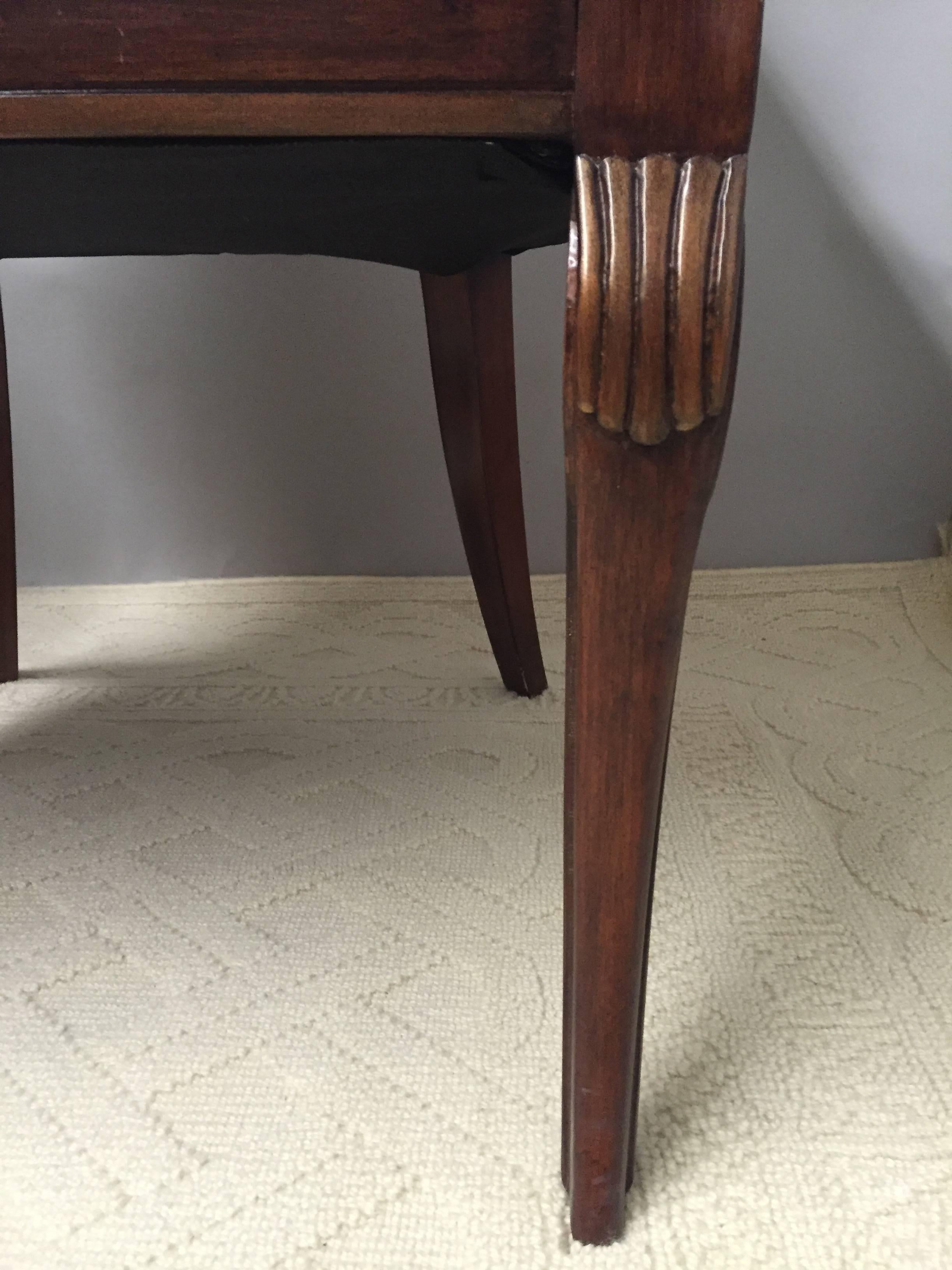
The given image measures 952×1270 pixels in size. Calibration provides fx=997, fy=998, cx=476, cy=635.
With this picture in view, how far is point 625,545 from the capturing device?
32cm

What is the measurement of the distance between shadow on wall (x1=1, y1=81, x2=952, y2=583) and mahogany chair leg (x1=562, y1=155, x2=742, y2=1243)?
80 cm

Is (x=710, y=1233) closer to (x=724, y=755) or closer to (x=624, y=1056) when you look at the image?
(x=624, y=1056)

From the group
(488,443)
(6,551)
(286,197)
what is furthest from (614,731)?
(6,551)

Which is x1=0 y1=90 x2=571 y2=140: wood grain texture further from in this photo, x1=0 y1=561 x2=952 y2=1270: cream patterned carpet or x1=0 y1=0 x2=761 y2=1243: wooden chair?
x1=0 y1=561 x2=952 y2=1270: cream patterned carpet

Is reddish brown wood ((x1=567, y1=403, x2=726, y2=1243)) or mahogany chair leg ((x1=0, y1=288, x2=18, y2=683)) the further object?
mahogany chair leg ((x1=0, y1=288, x2=18, y2=683))

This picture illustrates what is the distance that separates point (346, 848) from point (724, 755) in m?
0.30

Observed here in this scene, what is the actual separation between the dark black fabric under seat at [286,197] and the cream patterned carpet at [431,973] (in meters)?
0.37

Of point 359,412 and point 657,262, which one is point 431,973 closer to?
point 657,262

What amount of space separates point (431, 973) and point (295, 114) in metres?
0.40

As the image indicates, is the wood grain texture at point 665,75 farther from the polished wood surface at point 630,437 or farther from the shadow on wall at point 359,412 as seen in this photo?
the shadow on wall at point 359,412

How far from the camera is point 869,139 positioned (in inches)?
40.2

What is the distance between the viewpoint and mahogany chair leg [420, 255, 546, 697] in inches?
30.3

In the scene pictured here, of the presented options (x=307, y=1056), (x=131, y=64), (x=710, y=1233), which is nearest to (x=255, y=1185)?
(x=307, y=1056)

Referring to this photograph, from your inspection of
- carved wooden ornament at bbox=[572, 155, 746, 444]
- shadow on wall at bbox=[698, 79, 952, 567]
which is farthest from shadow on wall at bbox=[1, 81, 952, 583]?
carved wooden ornament at bbox=[572, 155, 746, 444]
